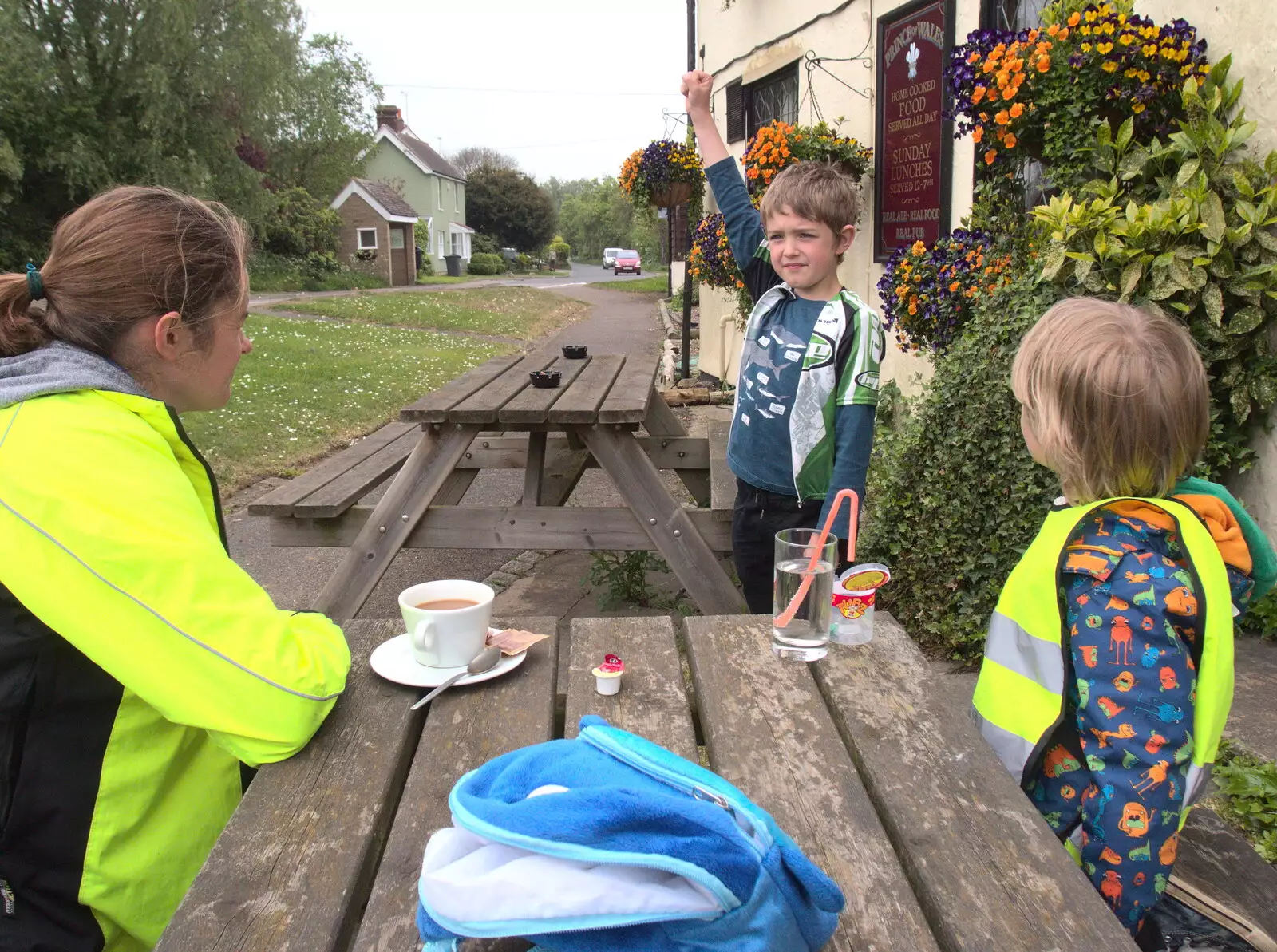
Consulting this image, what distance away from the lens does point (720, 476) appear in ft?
13.6

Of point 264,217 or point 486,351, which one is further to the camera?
point 264,217

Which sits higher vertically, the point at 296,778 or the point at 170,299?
the point at 170,299

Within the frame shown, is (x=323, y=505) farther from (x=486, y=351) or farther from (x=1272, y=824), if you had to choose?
(x=486, y=351)

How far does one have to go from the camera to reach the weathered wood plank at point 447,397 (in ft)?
11.2

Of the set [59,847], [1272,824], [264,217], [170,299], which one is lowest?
[1272,824]

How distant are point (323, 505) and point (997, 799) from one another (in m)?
2.78

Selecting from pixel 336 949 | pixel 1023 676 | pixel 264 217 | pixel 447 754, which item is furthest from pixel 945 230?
pixel 264 217

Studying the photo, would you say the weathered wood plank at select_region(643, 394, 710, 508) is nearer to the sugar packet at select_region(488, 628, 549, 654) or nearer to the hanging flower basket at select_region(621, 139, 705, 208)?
the sugar packet at select_region(488, 628, 549, 654)

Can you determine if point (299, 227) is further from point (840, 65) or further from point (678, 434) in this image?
point (678, 434)

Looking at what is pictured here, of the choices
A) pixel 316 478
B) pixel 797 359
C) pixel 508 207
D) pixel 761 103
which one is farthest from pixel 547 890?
pixel 508 207

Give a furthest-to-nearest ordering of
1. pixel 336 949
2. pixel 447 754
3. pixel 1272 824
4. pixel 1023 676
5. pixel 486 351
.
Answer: pixel 486 351, pixel 1272 824, pixel 1023 676, pixel 447 754, pixel 336 949

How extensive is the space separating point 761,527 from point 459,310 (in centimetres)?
2017

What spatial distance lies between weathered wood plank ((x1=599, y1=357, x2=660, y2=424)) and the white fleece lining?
8.31ft

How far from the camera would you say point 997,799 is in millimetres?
1233
